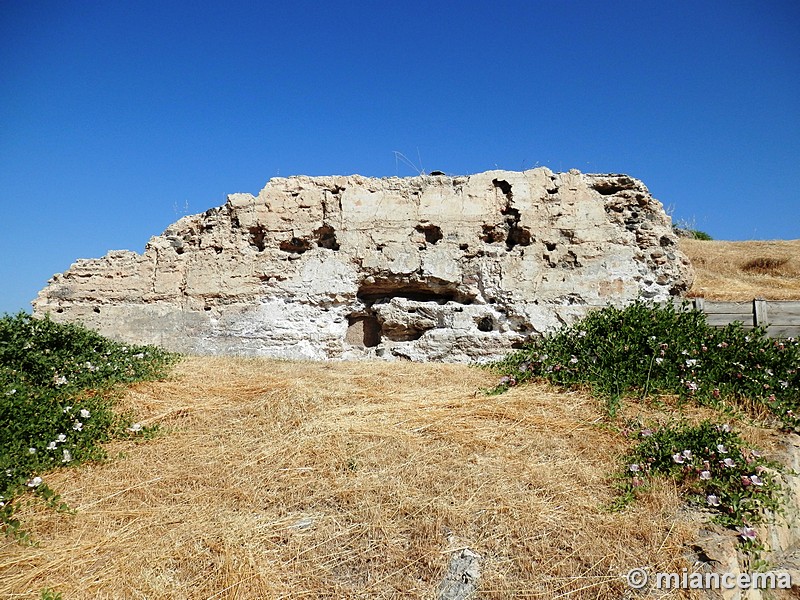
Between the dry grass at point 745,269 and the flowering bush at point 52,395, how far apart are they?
9.67m

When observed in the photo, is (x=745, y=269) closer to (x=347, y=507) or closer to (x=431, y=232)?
(x=431, y=232)

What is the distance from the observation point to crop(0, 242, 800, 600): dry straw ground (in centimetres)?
294

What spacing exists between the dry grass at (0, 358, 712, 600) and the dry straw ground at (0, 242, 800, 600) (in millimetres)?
11

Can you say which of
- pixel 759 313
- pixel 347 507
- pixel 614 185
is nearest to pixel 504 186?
pixel 614 185

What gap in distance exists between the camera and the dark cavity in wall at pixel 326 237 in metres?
8.36

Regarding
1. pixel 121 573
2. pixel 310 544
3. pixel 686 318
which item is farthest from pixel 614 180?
pixel 121 573

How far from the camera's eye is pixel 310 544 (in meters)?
3.21

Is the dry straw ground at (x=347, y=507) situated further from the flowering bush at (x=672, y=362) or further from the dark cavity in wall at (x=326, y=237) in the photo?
the dark cavity in wall at (x=326, y=237)

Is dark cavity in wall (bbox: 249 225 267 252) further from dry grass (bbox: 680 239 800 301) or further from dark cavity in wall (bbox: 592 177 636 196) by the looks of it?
dry grass (bbox: 680 239 800 301)

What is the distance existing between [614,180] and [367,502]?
627 centimetres

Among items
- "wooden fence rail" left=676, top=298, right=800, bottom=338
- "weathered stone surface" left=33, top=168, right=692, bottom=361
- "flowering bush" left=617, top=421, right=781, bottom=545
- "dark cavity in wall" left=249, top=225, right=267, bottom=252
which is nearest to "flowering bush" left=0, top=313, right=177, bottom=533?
"weathered stone surface" left=33, top=168, right=692, bottom=361

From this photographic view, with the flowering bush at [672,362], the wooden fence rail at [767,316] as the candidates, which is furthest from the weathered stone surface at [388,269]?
the flowering bush at [672,362]

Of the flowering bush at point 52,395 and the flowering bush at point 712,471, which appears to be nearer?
the flowering bush at point 712,471

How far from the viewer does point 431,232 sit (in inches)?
324
